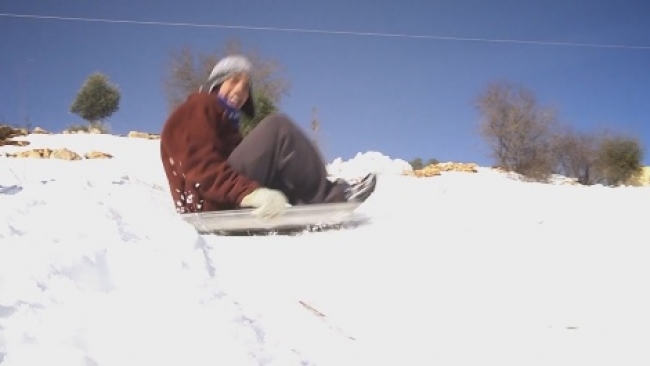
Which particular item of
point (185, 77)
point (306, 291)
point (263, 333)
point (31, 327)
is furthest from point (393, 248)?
point (185, 77)

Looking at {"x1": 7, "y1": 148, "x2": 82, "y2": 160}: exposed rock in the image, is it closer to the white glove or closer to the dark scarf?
the dark scarf

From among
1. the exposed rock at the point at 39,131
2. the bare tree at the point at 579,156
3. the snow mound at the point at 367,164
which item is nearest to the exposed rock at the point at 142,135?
the exposed rock at the point at 39,131

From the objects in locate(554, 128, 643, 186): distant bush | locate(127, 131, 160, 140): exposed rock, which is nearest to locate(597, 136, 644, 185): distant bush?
locate(554, 128, 643, 186): distant bush

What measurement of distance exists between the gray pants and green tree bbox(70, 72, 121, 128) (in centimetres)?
1503

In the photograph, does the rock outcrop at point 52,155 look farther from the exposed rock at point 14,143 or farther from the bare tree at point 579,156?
the bare tree at point 579,156

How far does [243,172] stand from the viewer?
2102 mm

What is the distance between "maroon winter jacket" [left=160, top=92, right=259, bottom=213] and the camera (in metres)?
2.04

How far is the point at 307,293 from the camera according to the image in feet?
4.73

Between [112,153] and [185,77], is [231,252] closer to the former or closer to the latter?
[112,153]

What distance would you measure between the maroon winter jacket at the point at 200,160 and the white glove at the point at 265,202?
29mm

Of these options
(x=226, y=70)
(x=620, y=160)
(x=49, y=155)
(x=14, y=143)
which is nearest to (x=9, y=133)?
(x=14, y=143)

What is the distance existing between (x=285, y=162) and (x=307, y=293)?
2.70 ft

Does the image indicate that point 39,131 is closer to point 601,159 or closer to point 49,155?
point 49,155

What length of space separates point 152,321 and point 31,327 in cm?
18
